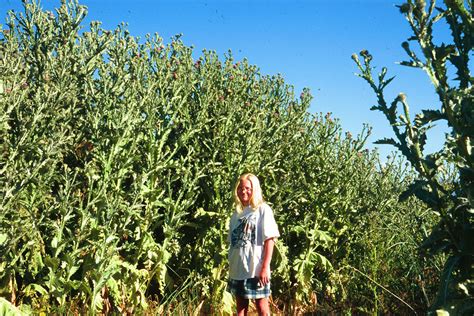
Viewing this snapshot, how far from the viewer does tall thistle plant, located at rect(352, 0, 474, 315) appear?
2857 mm

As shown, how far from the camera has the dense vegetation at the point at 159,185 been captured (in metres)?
4.95

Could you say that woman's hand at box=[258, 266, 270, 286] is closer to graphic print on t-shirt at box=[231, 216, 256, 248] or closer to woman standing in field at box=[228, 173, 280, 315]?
Answer: woman standing in field at box=[228, 173, 280, 315]

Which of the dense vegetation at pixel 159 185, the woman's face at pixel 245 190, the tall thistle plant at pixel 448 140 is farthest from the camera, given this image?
the woman's face at pixel 245 190

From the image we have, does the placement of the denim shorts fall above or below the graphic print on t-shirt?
below

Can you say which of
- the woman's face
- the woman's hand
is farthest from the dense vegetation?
the woman's hand

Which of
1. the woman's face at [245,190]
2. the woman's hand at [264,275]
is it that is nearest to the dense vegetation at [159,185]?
the woman's face at [245,190]

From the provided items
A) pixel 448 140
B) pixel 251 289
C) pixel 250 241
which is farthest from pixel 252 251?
pixel 448 140

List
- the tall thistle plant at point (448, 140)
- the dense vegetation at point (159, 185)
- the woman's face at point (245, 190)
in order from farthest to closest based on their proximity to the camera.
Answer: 1. the woman's face at point (245, 190)
2. the dense vegetation at point (159, 185)
3. the tall thistle plant at point (448, 140)

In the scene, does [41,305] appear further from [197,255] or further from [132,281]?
[197,255]

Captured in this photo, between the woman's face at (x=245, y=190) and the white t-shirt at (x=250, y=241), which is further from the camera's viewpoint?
the woman's face at (x=245, y=190)

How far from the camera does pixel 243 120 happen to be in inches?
263

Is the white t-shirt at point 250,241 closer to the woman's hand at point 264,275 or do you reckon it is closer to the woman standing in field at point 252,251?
the woman standing in field at point 252,251

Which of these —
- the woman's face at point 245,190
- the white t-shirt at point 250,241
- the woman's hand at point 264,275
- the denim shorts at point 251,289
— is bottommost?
the denim shorts at point 251,289

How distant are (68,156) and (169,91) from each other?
1.53m
